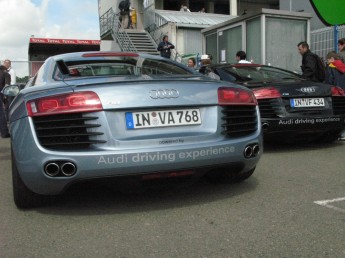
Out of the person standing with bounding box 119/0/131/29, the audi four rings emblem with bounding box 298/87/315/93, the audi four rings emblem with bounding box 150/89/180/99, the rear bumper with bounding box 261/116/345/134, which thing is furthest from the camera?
the person standing with bounding box 119/0/131/29

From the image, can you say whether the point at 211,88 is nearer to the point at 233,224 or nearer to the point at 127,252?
the point at 233,224

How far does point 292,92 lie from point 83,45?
34164mm

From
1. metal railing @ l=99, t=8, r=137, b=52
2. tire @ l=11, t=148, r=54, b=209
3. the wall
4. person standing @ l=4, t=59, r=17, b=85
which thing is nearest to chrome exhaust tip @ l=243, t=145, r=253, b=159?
tire @ l=11, t=148, r=54, b=209

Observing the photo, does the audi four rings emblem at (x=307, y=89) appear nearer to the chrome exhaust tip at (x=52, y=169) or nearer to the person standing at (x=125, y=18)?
the chrome exhaust tip at (x=52, y=169)

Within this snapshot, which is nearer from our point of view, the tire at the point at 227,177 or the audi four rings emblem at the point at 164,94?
the audi four rings emblem at the point at 164,94

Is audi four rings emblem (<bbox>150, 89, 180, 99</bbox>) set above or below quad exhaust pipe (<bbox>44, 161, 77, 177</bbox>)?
above

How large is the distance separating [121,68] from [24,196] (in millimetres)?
1437

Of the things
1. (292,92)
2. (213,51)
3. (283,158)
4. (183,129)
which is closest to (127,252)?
(183,129)

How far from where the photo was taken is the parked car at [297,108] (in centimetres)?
561

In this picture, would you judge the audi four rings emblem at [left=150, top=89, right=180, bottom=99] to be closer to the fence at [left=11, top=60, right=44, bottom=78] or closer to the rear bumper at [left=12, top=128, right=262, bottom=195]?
the rear bumper at [left=12, top=128, right=262, bottom=195]

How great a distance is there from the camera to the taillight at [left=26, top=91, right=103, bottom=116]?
3092 mm

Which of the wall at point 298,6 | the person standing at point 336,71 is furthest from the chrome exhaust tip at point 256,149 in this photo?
the wall at point 298,6

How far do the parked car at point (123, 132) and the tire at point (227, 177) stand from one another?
0.40 meters

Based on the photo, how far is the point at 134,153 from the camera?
10.2ft
